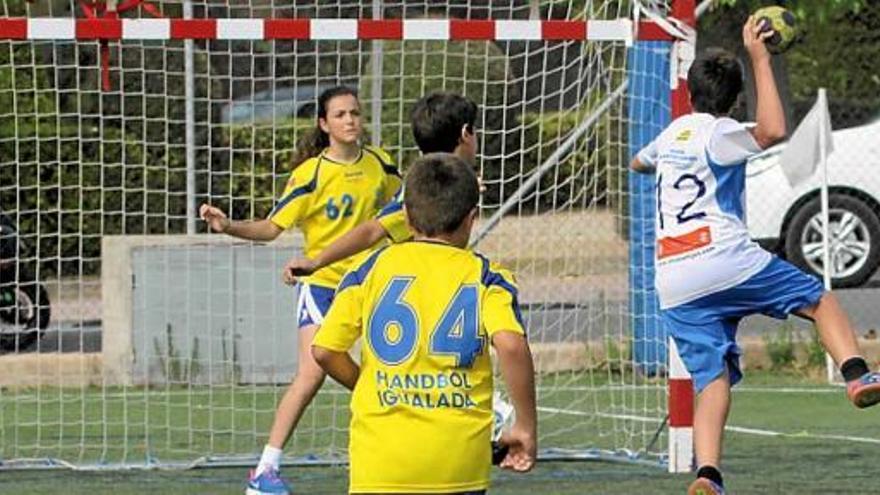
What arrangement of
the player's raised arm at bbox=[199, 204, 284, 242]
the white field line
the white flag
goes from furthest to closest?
the white flag
the white field line
the player's raised arm at bbox=[199, 204, 284, 242]

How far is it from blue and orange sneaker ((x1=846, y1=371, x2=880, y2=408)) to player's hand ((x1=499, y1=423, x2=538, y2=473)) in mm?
2882

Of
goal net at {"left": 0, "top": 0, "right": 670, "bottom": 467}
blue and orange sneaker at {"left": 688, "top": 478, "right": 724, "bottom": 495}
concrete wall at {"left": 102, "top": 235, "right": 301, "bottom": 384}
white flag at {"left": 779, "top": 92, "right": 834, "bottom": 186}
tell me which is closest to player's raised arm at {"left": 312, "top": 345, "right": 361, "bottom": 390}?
blue and orange sneaker at {"left": 688, "top": 478, "right": 724, "bottom": 495}

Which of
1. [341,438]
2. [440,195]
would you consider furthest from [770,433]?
[440,195]

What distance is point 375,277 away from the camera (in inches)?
252

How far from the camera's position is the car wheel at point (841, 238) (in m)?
18.6

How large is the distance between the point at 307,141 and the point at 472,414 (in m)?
4.50

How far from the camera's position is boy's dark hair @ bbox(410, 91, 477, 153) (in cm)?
846

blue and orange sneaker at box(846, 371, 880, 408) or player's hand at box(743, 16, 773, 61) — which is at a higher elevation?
player's hand at box(743, 16, 773, 61)

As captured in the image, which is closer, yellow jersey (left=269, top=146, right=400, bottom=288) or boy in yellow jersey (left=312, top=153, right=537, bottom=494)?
boy in yellow jersey (left=312, top=153, right=537, bottom=494)

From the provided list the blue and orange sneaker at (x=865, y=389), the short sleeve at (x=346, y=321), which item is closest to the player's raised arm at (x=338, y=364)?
the short sleeve at (x=346, y=321)

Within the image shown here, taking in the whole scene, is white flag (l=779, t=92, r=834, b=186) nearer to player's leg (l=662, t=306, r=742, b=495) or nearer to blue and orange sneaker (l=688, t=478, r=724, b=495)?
player's leg (l=662, t=306, r=742, b=495)

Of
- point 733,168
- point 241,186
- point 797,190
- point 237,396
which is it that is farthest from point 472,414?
point 797,190

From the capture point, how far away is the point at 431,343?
6.32 meters

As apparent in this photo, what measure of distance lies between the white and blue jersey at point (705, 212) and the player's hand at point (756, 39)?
10.7 inches
